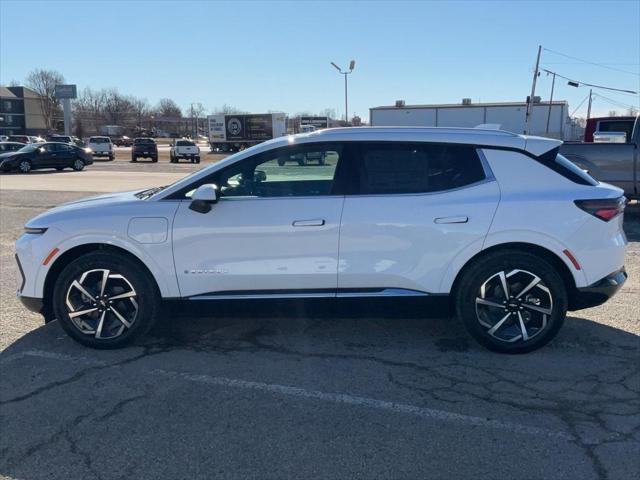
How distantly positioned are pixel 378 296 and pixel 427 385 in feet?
2.55

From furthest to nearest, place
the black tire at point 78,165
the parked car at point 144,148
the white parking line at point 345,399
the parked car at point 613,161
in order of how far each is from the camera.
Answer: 1. the parked car at point 144,148
2. the black tire at point 78,165
3. the parked car at point 613,161
4. the white parking line at point 345,399

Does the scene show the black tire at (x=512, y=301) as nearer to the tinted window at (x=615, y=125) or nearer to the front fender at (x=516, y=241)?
the front fender at (x=516, y=241)

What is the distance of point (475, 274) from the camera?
421 centimetres

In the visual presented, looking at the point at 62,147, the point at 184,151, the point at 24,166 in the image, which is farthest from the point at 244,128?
the point at 24,166

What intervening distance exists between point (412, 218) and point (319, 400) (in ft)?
4.91

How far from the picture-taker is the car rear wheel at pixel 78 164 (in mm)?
30256

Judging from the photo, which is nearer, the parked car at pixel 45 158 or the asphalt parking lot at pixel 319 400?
the asphalt parking lot at pixel 319 400

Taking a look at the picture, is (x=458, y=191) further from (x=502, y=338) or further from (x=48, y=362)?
(x=48, y=362)

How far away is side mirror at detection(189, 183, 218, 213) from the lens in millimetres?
4090

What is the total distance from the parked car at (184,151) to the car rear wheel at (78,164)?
1269 cm

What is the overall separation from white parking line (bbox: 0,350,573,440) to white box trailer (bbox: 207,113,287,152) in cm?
5520

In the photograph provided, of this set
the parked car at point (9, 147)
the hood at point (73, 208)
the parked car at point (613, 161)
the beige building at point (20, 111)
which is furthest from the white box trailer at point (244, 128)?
the beige building at point (20, 111)

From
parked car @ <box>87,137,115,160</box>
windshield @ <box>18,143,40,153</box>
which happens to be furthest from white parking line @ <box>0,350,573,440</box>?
parked car @ <box>87,137,115,160</box>

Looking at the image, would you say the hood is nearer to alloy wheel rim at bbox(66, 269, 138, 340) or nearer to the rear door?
alloy wheel rim at bbox(66, 269, 138, 340)
